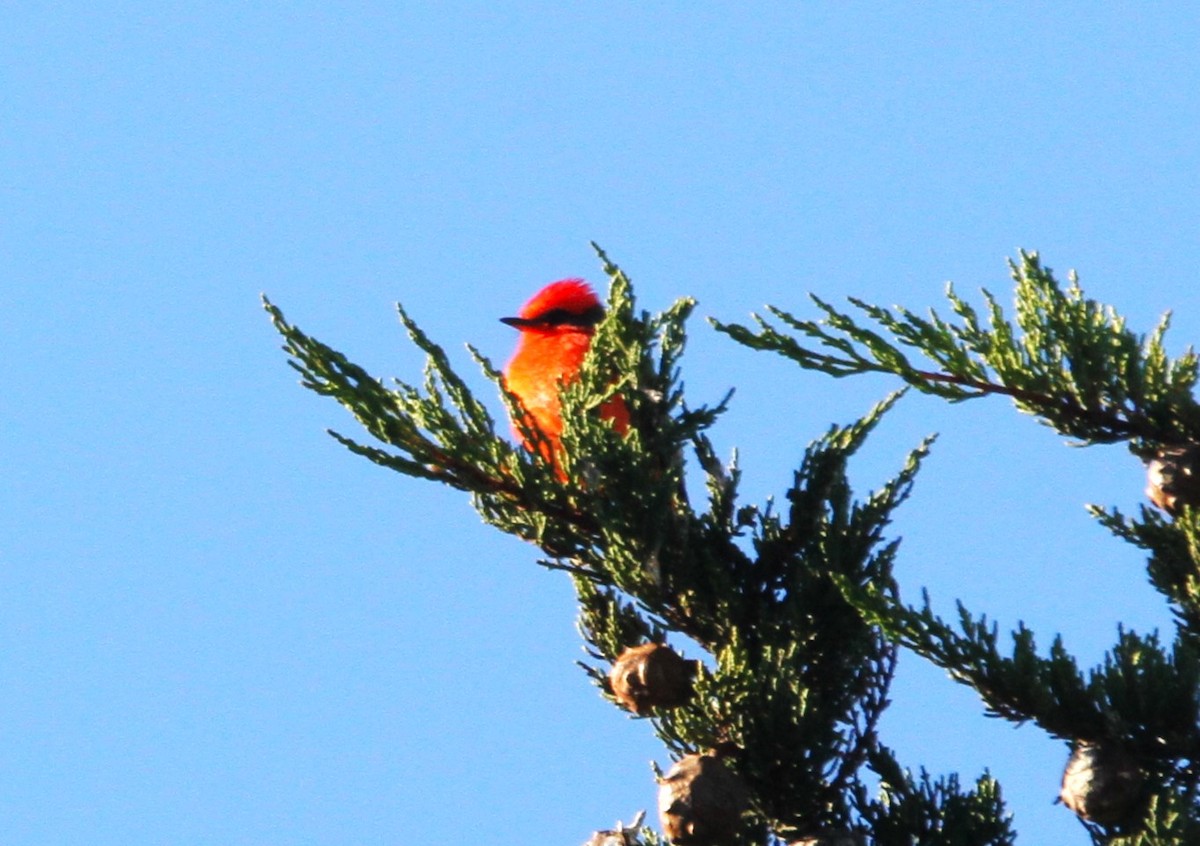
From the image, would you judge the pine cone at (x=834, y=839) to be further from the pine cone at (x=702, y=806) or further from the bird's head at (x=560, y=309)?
the bird's head at (x=560, y=309)

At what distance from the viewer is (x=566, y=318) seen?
668cm

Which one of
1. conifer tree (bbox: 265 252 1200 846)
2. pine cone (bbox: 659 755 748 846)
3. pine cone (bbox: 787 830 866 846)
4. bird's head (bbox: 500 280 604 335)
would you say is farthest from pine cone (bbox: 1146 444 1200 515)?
bird's head (bbox: 500 280 604 335)

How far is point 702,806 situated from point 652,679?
361mm

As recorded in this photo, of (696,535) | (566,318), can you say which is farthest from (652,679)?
(566,318)

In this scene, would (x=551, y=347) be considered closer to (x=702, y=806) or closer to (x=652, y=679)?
(x=652, y=679)

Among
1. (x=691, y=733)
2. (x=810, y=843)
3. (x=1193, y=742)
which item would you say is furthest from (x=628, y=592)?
(x=1193, y=742)

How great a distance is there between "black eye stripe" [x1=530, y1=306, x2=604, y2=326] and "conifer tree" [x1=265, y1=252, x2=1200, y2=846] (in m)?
2.67

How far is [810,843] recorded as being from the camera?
3.41 m

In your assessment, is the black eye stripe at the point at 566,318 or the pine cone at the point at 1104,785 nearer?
the pine cone at the point at 1104,785

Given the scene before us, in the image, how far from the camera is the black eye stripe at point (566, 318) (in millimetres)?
6652

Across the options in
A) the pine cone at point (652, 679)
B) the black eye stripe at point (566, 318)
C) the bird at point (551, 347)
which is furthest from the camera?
the black eye stripe at point (566, 318)

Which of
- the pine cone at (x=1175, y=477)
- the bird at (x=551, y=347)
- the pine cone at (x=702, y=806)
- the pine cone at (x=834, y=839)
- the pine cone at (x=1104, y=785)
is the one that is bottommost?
the pine cone at (x=1104, y=785)

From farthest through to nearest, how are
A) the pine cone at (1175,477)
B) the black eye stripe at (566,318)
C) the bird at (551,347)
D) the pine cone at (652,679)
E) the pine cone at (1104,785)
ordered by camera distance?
the black eye stripe at (566,318), the bird at (551,347), the pine cone at (652,679), the pine cone at (1175,477), the pine cone at (1104,785)

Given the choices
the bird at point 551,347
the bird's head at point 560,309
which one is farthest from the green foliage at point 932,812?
the bird's head at point 560,309
